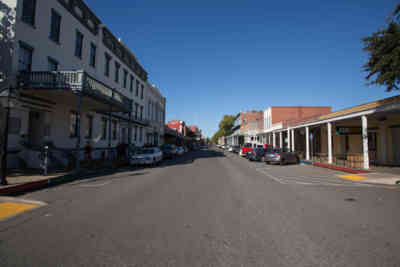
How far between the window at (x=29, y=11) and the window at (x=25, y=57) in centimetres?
148

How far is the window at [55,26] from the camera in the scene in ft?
49.0

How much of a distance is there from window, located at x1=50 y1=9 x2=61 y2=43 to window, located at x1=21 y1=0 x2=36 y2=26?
1.57 m

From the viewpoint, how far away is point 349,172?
46.5 feet

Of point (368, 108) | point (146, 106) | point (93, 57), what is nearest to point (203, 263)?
point (368, 108)

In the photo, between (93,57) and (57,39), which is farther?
(93,57)

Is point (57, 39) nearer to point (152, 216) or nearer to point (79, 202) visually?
point (79, 202)

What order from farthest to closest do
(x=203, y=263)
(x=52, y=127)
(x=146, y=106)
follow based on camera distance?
(x=146, y=106)
(x=52, y=127)
(x=203, y=263)

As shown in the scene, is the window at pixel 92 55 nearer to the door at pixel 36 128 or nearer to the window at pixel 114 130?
the window at pixel 114 130

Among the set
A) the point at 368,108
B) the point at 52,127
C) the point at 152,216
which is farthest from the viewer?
the point at 52,127

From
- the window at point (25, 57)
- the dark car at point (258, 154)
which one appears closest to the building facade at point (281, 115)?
the dark car at point (258, 154)

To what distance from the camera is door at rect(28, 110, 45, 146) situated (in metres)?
14.4

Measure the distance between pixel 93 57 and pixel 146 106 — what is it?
1509 centimetres

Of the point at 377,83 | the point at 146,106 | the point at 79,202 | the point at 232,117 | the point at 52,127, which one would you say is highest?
the point at 232,117

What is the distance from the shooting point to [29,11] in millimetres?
13102
